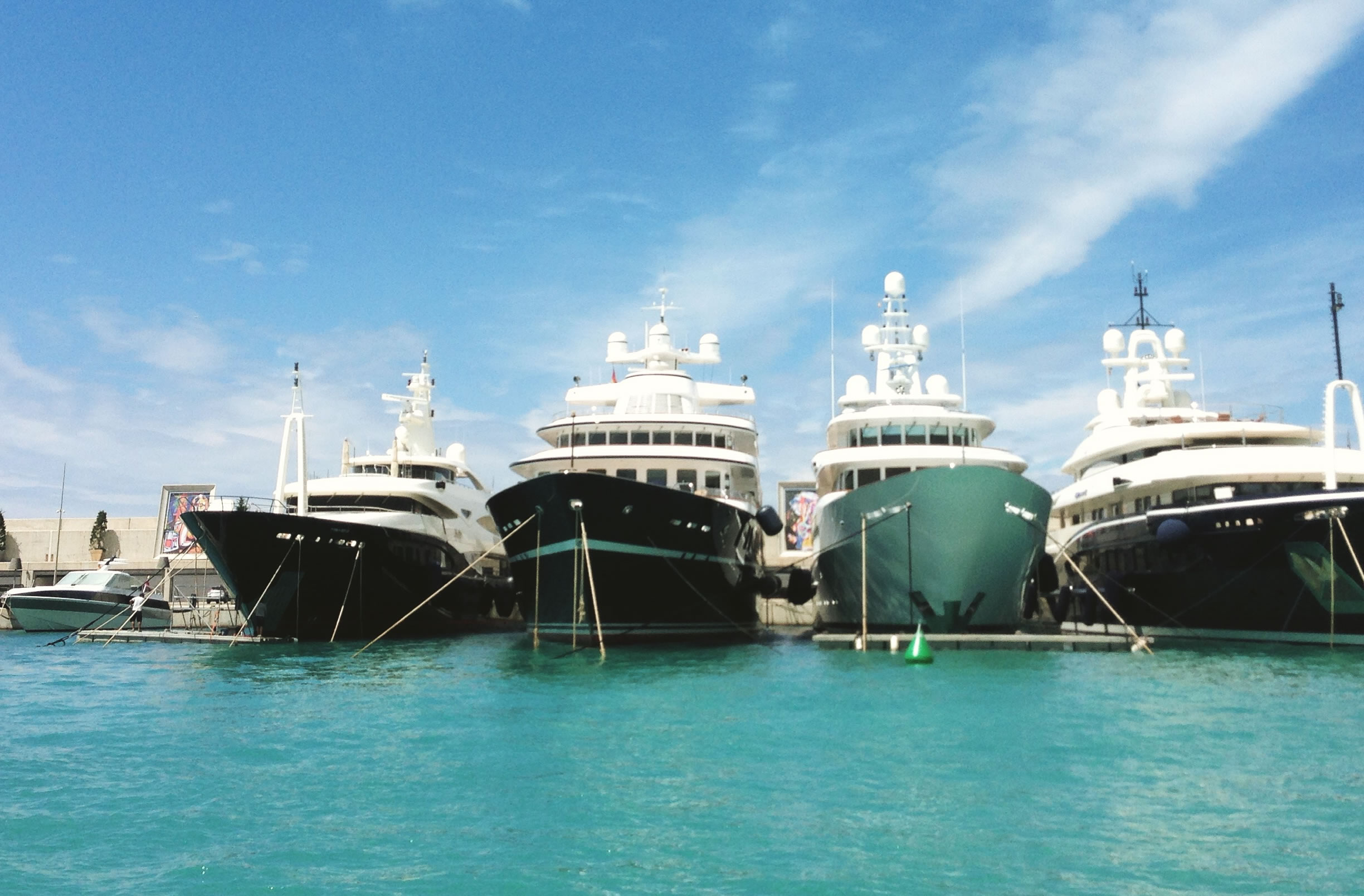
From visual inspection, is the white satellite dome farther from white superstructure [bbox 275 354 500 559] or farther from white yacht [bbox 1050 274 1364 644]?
white superstructure [bbox 275 354 500 559]

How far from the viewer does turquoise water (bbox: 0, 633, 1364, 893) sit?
8.32 meters

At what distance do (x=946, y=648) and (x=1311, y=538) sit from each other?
29.3ft

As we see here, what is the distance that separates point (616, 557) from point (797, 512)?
2730 cm

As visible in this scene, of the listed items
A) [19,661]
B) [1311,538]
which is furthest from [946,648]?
[19,661]

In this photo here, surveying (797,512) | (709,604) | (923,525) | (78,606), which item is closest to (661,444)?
(709,604)

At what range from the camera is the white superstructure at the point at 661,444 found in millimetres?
29719

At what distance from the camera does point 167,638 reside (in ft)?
111

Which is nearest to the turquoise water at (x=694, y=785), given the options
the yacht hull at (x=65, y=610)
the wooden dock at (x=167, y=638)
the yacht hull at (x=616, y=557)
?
the yacht hull at (x=616, y=557)

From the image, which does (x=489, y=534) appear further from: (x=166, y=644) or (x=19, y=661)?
(x=19, y=661)

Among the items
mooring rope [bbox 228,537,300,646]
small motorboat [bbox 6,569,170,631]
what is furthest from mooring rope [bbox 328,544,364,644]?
small motorboat [bbox 6,569,170,631]

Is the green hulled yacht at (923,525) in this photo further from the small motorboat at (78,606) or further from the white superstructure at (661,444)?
the small motorboat at (78,606)

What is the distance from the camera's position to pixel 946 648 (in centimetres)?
2422

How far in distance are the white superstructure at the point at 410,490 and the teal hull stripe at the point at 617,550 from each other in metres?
7.73

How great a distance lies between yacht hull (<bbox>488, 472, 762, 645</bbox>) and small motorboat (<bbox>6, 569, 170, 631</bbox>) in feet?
75.0
